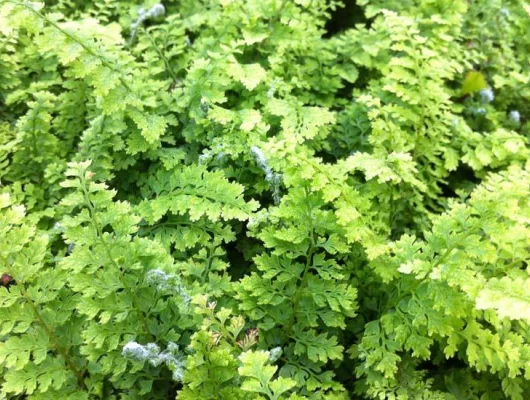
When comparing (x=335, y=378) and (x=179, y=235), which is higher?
(x=179, y=235)

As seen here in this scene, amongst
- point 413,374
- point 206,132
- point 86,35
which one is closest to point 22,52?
point 86,35

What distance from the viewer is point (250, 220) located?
7.02 ft

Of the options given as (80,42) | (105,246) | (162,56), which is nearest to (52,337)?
(105,246)

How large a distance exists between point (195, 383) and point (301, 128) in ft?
4.06

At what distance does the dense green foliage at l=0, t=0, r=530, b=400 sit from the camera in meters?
2.00

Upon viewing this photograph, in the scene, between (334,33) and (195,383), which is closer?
(195,383)

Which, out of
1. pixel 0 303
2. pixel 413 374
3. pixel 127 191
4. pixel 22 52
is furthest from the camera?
pixel 22 52

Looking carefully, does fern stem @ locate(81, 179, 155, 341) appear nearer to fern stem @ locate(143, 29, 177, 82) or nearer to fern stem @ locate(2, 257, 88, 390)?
fern stem @ locate(2, 257, 88, 390)

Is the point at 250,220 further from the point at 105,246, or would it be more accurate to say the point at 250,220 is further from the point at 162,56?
the point at 162,56

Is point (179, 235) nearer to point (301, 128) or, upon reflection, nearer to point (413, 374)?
point (301, 128)

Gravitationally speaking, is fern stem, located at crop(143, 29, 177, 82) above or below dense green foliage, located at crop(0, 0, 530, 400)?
above

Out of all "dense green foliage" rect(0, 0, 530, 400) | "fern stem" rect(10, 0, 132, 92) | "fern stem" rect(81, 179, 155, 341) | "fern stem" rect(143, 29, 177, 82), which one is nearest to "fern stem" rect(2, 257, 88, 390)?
"dense green foliage" rect(0, 0, 530, 400)

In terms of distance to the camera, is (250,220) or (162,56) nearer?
(250,220)

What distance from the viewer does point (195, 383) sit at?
5.96 ft
